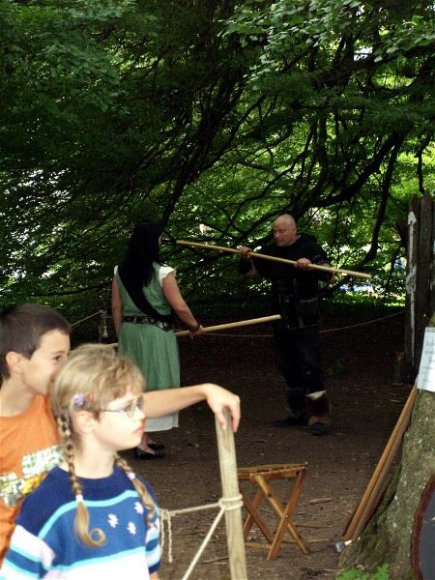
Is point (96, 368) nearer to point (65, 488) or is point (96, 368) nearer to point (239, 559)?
point (65, 488)

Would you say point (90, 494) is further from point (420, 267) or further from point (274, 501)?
point (420, 267)

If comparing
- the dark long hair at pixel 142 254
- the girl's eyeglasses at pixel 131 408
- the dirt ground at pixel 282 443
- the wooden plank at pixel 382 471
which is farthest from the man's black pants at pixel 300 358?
the girl's eyeglasses at pixel 131 408

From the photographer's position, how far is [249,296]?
16703 millimetres

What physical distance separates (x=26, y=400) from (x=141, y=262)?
15.5ft

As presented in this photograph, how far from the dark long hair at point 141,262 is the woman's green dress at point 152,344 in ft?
0.14

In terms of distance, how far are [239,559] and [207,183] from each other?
11.8 metres

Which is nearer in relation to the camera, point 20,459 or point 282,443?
point 20,459

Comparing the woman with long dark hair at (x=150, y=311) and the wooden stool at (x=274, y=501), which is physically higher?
the woman with long dark hair at (x=150, y=311)

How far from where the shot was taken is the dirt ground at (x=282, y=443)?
5.62 metres

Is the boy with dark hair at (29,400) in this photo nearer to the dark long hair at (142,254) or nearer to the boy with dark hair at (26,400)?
the boy with dark hair at (26,400)

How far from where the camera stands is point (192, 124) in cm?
1230

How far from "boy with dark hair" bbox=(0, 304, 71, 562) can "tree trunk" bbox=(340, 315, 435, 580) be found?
80.2 inches

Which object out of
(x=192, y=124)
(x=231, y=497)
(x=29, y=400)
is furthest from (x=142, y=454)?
(x=231, y=497)

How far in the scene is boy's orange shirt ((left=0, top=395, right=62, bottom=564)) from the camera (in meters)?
2.93
